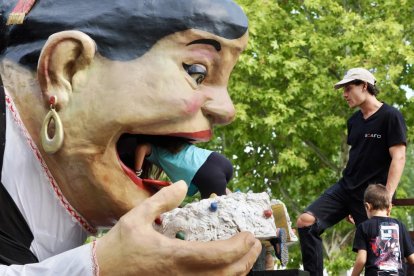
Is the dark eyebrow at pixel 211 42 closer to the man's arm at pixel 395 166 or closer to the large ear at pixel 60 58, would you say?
the large ear at pixel 60 58

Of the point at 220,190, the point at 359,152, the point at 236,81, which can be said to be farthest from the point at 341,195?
the point at 236,81

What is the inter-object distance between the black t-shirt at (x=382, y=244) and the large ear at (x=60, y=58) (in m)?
2.69

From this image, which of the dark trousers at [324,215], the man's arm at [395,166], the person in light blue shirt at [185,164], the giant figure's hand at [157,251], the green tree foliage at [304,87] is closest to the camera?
the giant figure's hand at [157,251]

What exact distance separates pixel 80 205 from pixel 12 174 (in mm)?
196

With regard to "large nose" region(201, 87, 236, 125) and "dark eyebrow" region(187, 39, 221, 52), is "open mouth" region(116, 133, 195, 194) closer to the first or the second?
"large nose" region(201, 87, 236, 125)

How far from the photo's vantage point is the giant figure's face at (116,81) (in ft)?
7.02

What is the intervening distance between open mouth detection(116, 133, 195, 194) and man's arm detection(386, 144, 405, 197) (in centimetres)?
236

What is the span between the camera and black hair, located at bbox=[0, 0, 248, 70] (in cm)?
220

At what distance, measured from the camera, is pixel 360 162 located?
4.62 metres

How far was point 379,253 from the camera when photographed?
4504 millimetres

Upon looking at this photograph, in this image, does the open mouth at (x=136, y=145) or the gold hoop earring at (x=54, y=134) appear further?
the open mouth at (x=136, y=145)

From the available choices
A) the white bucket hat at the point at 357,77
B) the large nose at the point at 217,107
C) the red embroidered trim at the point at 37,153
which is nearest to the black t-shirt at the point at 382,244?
the white bucket hat at the point at 357,77

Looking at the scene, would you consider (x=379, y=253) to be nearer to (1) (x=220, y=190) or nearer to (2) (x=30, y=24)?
(1) (x=220, y=190)

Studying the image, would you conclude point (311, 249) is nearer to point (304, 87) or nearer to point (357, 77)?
point (357, 77)
